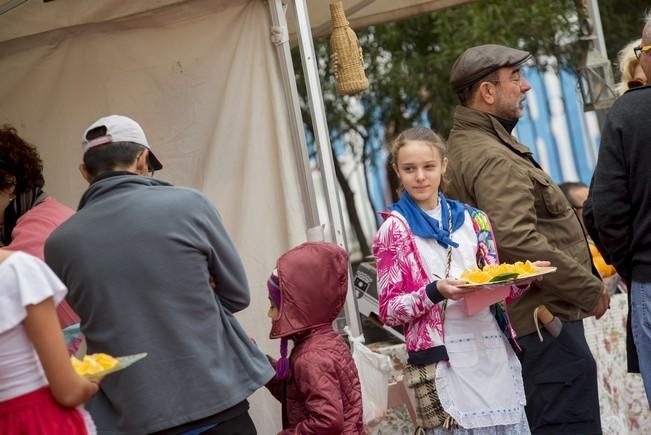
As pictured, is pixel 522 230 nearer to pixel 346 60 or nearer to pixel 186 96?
pixel 346 60

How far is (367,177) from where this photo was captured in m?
11.4

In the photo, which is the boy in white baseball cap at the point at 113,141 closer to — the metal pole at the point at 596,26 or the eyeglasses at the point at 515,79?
the eyeglasses at the point at 515,79

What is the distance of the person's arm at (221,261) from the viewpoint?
3629 millimetres

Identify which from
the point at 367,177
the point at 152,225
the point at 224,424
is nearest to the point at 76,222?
the point at 152,225

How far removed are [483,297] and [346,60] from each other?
1677 millimetres

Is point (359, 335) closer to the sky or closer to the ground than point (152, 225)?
closer to the ground

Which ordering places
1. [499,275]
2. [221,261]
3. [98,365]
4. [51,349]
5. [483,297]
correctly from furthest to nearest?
1. [483,297]
2. [499,275]
3. [221,261]
4. [98,365]
5. [51,349]

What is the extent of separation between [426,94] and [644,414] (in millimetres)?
5644

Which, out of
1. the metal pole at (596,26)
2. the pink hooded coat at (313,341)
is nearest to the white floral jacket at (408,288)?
the pink hooded coat at (313,341)

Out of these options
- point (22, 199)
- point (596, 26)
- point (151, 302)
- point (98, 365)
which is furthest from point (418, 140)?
point (596, 26)

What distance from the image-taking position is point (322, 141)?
16.5 ft

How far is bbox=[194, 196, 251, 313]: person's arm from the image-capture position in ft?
11.9

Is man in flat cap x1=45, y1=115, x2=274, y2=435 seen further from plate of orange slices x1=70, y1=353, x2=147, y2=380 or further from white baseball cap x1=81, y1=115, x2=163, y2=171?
plate of orange slices x1=70, y1=353, x2=147, y2=380

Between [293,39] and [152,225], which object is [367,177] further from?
[152,225]
